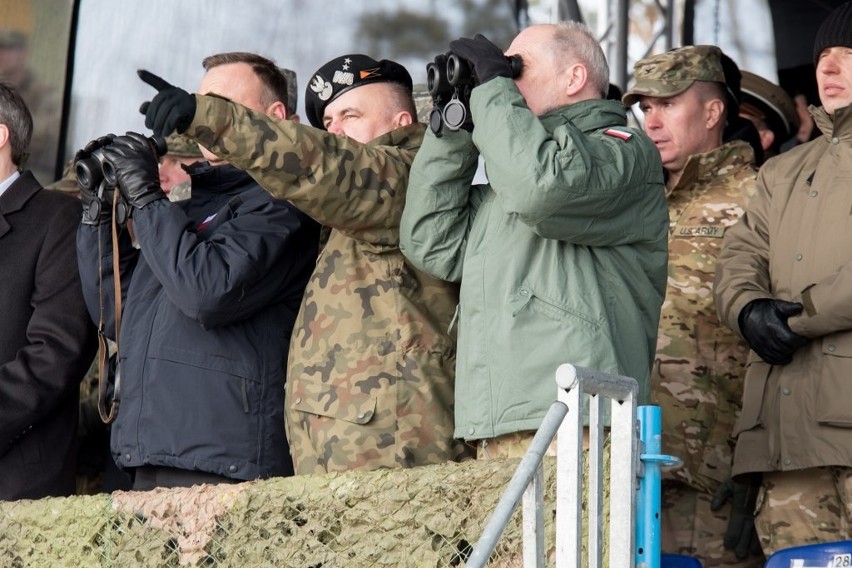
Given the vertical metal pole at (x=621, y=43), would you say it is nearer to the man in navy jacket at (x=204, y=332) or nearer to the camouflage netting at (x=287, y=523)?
the man in navy jacket at (x=204, y=332)

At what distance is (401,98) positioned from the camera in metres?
4.20

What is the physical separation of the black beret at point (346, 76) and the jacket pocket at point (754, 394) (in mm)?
1297

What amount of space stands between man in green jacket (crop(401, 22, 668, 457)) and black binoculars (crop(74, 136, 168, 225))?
0.82 meters

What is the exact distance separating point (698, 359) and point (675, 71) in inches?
41.2

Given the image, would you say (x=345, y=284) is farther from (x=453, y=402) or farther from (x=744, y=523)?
(x=744, y=523)

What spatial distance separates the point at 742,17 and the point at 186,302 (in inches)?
169

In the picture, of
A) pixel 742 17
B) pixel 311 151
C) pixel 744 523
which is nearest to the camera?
pixel 311 151

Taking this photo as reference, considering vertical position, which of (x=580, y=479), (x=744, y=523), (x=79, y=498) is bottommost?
(x=744, y=523)

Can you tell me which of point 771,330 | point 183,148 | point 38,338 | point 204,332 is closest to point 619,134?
point 771,330

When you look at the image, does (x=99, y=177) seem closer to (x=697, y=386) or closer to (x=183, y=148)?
(x=183, y=148)

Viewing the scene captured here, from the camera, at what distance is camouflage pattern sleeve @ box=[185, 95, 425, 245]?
3559 mm

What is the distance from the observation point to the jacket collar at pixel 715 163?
4625 mm

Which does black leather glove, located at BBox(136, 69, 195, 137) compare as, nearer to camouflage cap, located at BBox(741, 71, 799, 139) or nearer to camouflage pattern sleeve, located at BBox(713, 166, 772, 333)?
camouflage pattern sleeve, located at BBox(713, 166, 772, 333)

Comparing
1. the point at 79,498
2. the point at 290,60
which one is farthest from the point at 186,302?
the point at 290,60
